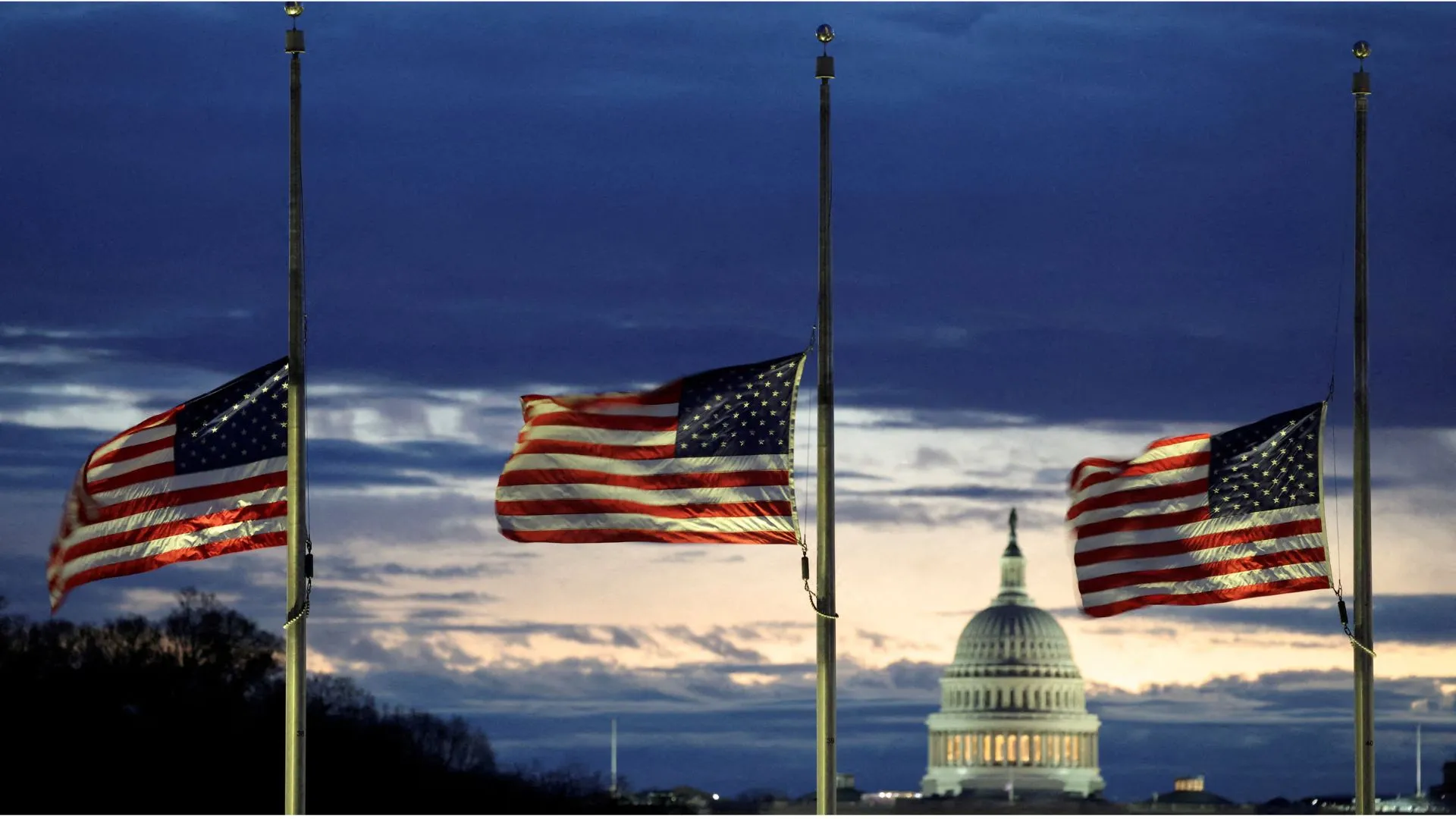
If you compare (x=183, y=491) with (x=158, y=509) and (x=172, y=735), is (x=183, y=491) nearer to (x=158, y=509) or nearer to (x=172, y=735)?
(x=158, y=509)

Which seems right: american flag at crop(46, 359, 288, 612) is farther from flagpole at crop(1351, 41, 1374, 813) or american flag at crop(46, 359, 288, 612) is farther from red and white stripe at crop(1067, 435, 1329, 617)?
flagpole at crop(1351, 41, 1374, 813)

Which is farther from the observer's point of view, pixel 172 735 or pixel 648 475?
pixel 172 735

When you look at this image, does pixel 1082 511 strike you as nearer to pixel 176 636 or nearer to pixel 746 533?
pixel 746 533

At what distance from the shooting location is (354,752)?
10375cm

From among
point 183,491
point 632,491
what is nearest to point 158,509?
point 183,491

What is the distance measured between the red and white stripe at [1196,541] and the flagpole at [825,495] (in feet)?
14.5

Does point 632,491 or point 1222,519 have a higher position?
point 632,491

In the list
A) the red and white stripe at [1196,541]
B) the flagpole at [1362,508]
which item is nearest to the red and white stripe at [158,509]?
the red and white stripe at [1196,541]

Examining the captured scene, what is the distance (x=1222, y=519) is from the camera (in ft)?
121

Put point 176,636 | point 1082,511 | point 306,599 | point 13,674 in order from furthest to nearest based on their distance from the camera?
point 176,636, point 13,674, point 1082,511, point 306,599

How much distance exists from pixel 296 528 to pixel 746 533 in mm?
5646

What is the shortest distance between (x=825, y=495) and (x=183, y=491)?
8.07m

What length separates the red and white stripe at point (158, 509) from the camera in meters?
35.3

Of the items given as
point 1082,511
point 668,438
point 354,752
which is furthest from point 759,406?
point 354,752
